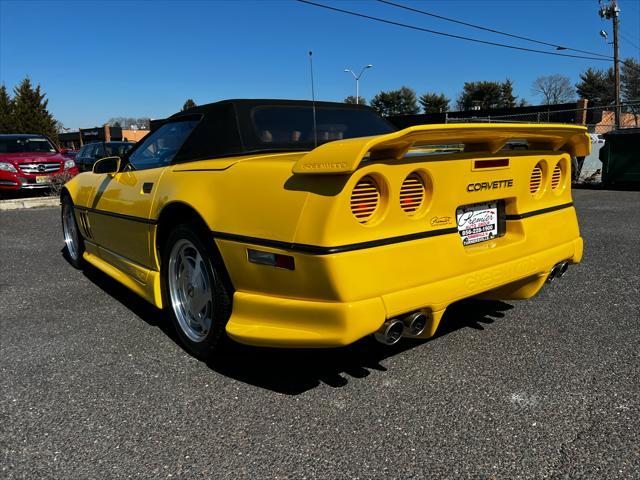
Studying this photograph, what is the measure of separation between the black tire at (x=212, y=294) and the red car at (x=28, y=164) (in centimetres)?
1075

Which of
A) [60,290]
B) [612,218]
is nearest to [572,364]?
[60,290]

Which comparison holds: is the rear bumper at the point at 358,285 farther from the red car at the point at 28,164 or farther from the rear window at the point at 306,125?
the red car at the point at 28,164

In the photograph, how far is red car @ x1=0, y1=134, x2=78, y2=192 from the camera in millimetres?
11938

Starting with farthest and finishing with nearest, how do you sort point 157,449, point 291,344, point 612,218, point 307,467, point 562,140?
point 612,218 < point 562,140 < point 291,344 < point 157,449 < point 307,467

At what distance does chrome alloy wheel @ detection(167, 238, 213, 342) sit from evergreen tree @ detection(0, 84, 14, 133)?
40.1 meters

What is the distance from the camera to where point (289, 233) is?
229 cm

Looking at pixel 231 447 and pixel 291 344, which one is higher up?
pixel 291 344

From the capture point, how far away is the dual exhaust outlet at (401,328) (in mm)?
2374

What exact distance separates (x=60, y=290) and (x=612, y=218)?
7.99m

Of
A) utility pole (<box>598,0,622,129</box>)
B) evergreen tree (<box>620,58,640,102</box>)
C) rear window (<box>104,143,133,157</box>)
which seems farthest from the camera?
evergreen tree (<box>620,58,640,102</box>)

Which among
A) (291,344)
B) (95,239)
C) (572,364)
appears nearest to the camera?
(291,344)

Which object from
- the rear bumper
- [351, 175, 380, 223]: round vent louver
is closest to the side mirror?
the rear bumper

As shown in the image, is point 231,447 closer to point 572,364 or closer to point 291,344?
point 291,344

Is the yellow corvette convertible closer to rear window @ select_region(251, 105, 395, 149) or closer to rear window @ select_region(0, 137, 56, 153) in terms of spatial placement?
rear window @ select_region(251, 105, 395, 149)
